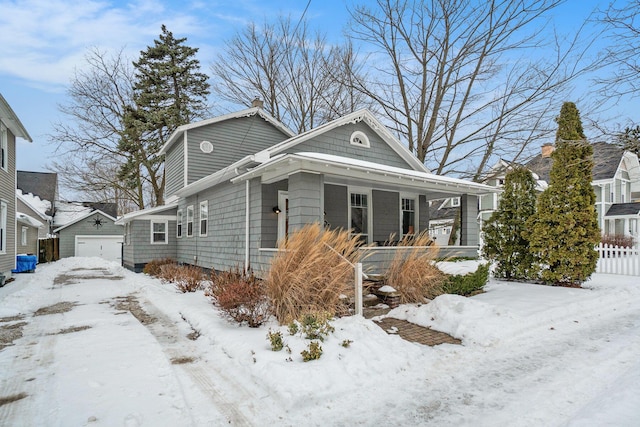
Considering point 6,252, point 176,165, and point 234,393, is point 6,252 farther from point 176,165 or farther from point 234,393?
point 234,393

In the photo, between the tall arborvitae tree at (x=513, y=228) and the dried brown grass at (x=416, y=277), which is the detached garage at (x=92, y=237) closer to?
the dried brown grass at (x=416, y=277)

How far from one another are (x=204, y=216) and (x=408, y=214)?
7271 millimetres

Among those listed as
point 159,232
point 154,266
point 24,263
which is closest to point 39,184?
point 24,263

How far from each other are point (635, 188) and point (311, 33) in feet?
108

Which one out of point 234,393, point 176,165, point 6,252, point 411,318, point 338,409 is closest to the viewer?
point 338,409

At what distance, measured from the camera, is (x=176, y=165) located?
51.8ft

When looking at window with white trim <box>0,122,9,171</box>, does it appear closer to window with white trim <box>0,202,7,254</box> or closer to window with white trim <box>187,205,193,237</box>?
window with white trim <box>0,202,7,254</box>

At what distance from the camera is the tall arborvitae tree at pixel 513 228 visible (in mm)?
9992

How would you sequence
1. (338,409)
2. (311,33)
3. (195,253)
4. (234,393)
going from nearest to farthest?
(338,409)
(234,393)
(195,253)
(311,33)

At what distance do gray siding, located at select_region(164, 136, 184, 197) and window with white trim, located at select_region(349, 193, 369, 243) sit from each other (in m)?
7.50

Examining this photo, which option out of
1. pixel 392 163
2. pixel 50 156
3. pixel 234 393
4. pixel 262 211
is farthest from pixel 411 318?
pixel 50 156

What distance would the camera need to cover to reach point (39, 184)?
2886 centimetres

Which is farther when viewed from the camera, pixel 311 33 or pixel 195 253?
pixel 311 33

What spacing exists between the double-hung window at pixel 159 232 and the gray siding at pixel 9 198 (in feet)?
15.2
